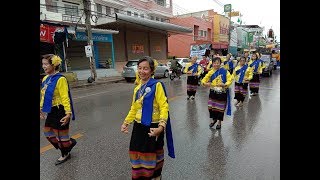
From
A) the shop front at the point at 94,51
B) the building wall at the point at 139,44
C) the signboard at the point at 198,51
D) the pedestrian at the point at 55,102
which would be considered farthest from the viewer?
the building wall at the point at 139,44

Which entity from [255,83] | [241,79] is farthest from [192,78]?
[255,83]

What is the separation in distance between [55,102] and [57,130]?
45cm

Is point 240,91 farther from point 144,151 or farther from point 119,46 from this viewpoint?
point 119,46

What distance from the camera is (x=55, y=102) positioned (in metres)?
4.20

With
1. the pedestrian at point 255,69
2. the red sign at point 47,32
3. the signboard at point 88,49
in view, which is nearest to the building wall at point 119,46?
the signboard at point 88,49

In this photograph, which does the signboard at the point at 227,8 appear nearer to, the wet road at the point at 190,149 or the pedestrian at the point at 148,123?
the wet road at the point at 190,149

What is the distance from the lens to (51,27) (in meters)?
16.1

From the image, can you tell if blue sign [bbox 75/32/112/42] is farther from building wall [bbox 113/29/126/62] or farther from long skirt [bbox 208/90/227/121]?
long skirt [bbox 208/90/227/121]

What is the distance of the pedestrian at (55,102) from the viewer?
4.07m

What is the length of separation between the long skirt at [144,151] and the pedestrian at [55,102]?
1559 millimetres

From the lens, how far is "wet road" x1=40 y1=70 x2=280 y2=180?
396 centimetres

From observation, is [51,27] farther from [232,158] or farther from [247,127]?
[232,158]

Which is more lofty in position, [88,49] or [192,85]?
[88,49]
